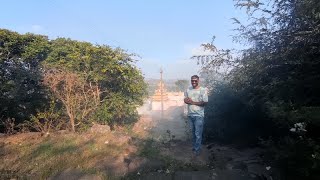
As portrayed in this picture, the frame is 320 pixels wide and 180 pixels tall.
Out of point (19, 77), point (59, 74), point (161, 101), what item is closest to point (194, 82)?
point (59, 74)

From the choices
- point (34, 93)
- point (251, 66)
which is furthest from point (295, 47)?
point (34, 93)

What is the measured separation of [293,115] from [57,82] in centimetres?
823

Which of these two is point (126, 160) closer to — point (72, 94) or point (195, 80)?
point (195, 80)

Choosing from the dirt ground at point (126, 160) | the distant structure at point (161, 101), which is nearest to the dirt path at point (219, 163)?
the dirt ground at point (126, 160)

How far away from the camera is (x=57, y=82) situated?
38.3 feet

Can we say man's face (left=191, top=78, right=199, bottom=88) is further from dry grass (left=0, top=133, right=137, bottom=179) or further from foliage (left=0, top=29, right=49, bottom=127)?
foliage (left=0, top=29, right=49, bottom=127)

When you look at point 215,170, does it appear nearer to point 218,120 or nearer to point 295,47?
point 295,47

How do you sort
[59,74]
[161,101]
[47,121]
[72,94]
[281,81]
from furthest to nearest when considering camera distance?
[161,101]
[72,94]
[59,74]
[47,121]
[281,81]

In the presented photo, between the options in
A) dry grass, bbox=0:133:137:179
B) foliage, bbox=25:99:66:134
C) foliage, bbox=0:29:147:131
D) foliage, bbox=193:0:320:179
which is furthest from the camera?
foliage, bbox=0:29:147:131

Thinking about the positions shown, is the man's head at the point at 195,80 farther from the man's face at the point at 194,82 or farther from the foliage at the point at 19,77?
the foliage at the point at 19,77

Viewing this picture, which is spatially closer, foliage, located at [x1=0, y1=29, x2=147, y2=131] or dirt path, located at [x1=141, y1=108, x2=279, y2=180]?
dirt path, located at [x1=141, y1=108, x2=279, y2=180]

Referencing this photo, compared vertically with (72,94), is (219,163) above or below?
below

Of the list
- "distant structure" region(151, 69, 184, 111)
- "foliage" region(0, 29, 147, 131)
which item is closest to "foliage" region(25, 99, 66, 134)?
"foliage" region(0, 29, 147, 131)

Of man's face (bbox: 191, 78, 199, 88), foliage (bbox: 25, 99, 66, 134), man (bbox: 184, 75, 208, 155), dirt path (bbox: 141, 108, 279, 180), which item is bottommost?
dirt path (bbox: 141, 108, 279, 180)
